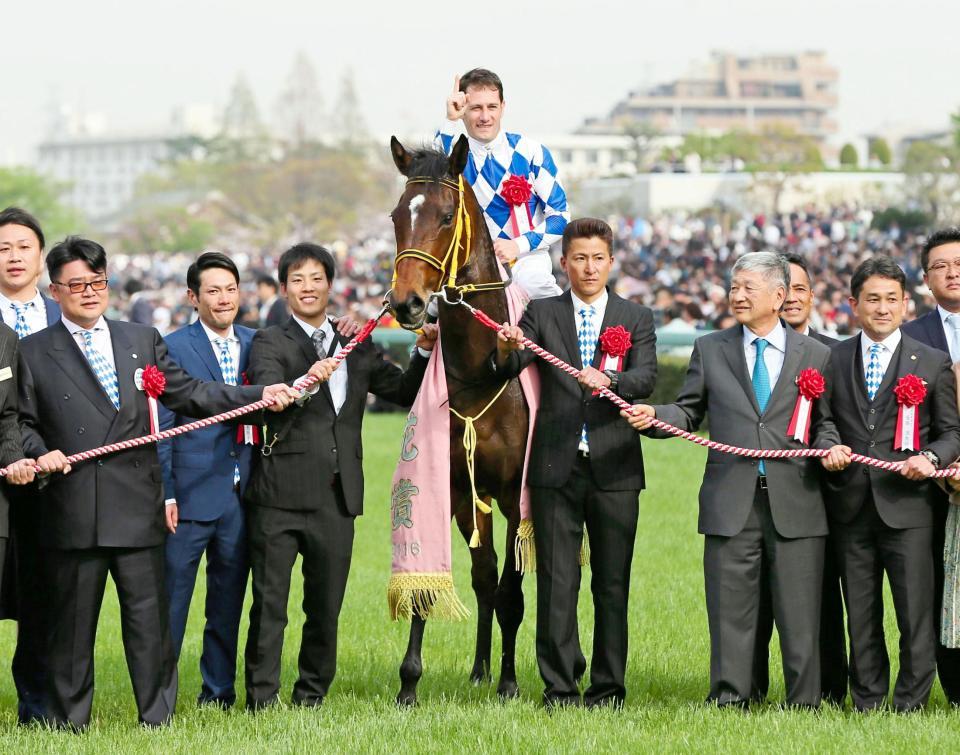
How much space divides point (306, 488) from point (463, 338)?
0.98 m

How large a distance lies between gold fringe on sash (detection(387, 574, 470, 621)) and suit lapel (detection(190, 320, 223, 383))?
127 centimetres

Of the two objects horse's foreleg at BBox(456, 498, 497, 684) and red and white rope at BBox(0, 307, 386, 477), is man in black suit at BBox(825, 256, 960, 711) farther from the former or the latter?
red and white rope at BBox(0, 307, 386, 477)

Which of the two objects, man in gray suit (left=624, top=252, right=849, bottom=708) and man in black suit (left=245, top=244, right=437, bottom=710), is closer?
man in gray suit (left=624, top=252, right=849, bottom=708)

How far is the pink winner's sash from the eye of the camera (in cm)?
663

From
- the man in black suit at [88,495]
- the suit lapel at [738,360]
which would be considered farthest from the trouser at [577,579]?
the man in black suit at [88,495]

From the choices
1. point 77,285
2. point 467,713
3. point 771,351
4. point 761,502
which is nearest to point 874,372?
point 771,351

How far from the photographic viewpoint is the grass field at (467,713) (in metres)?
5.58

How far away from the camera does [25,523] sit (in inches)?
241

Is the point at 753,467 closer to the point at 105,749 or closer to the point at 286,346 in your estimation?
the point at 286,346

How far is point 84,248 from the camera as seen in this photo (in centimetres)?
605

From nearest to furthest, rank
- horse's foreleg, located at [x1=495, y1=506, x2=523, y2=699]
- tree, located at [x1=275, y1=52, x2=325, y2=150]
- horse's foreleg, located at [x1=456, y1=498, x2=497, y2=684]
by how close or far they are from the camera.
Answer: horse's foreleg, located at [x1=495, y1=506, x2=523, y2=699] < horse's foreleg, located at [x1=456, y1=498, x2=497, y2=684] < tree, located at [x1=275, y1=52, x2=325, y2=150]

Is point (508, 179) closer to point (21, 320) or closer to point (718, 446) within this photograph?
point (718, 446)

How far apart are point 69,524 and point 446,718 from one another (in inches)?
69.2

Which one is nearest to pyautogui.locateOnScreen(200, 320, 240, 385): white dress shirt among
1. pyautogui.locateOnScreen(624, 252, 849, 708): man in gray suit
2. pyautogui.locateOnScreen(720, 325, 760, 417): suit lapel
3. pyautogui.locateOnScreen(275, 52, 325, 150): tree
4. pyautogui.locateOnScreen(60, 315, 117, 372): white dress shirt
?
pyautogui.locateOnScreen(60, 315, 117, 372): white dress shirt
